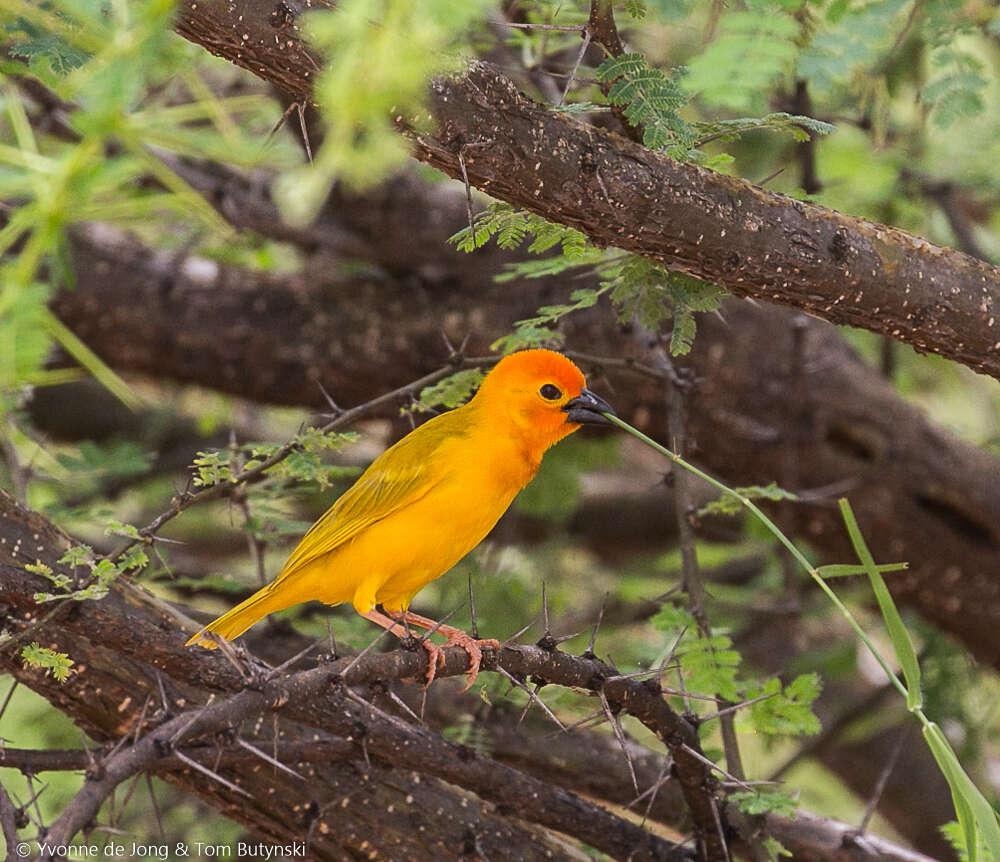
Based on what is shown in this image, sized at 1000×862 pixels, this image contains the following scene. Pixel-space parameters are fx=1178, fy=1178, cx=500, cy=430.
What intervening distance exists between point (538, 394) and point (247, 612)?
1.07 m

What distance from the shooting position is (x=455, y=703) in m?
4.16

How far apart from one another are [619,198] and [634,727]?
4736 mm

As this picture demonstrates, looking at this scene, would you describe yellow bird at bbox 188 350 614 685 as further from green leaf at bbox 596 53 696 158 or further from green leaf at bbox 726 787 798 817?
green leaf at bbox 596 53 696 158

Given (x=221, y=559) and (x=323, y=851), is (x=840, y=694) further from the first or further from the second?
(x=323, y=851)

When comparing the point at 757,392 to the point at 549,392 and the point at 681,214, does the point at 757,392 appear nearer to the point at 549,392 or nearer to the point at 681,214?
the point at 549,392

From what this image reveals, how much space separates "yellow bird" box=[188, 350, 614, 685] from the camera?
3.49 m

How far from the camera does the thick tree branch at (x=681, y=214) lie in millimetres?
2318

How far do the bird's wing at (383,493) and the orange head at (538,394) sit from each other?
0.18 m

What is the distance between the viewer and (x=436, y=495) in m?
3.52

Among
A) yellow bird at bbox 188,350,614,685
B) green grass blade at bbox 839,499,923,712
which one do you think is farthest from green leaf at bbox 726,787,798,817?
yellow bird at bbox 188,350,614,685

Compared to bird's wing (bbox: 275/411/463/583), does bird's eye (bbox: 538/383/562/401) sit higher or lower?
higher

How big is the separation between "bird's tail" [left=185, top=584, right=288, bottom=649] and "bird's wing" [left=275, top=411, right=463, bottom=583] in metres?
0.11

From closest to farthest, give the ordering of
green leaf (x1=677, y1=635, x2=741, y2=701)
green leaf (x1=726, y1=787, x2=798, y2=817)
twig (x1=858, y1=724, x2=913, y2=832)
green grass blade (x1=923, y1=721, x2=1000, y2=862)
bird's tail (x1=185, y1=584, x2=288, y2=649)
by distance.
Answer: green grass blade (x1=923, y1=721, x2=1000, y2=862), green leaf (x1=726, y1=787, x2=798, y2=817), bird's tail (x1=185, y1=584, x2=288, y2=649), green leaf (x1=677, y1=635, x2=741, y2=701), twig (x1=858, y1=724, x2=913, y2=832)

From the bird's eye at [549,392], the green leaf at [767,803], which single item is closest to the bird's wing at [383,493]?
the bird's eye at [549,392]
